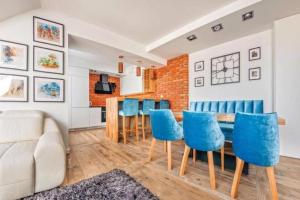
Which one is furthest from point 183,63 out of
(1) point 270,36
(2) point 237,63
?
(1) point 270,36

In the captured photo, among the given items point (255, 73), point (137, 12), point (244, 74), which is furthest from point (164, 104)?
point (137, 12)

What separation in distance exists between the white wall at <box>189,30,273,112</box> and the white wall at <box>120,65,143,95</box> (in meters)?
2.84

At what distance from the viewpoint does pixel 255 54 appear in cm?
299

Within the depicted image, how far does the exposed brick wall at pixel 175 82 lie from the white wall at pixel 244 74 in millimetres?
516

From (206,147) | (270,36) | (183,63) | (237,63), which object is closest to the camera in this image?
(206,147)

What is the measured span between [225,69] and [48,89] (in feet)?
12.7

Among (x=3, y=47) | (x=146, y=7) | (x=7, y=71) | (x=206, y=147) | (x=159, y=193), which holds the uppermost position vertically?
(x=146, y=7)

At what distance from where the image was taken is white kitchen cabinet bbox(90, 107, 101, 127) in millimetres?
5768

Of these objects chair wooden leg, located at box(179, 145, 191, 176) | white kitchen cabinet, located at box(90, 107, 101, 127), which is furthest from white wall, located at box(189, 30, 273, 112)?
white kitchen cabinet, located at box(90, 107, 101, 127)

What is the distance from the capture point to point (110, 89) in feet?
23.0

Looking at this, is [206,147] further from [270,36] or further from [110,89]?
[110,89]

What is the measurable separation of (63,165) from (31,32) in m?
2.34

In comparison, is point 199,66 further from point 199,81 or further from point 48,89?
point 48,89

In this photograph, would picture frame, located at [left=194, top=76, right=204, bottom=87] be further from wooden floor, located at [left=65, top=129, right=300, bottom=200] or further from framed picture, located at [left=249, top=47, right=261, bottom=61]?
wooden floor, located at [left=65, top=129, right=300, bottom=200]
